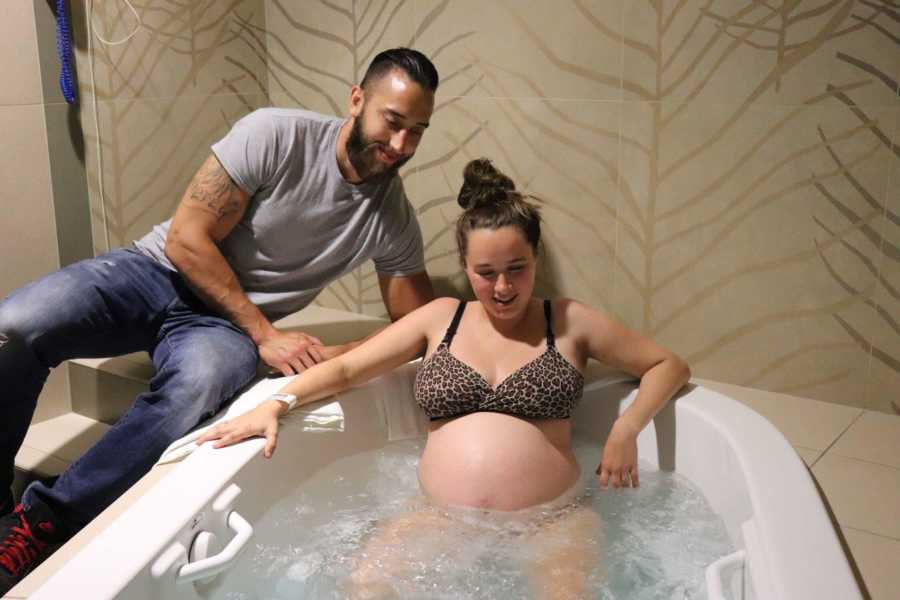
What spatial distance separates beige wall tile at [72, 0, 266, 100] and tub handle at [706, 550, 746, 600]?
2022mm

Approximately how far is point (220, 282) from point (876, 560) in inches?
56.9

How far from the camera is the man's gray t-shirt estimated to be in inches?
79.1

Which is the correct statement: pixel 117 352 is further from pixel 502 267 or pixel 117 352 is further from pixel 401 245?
pixel 502 267

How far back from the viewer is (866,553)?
4.64ft

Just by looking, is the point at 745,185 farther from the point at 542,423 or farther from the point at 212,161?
the point at 212,161

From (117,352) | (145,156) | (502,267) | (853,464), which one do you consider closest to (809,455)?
(853,464)

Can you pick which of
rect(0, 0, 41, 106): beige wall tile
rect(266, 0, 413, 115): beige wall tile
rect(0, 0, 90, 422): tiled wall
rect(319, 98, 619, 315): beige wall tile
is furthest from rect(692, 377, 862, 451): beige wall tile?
rect(0, 0, 41, 106): beige wall tile

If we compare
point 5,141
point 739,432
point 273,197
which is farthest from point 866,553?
point 5,141

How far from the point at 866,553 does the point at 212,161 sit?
156 centimetres

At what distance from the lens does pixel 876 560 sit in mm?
1393

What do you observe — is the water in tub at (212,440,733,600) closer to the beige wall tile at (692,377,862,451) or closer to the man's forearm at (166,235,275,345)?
the beige wall tile at (692,377,862,451)

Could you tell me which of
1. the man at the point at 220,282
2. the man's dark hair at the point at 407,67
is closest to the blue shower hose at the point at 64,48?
the man at the point at 220,282

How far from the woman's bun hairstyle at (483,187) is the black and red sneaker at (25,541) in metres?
1.08

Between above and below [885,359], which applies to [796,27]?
above
